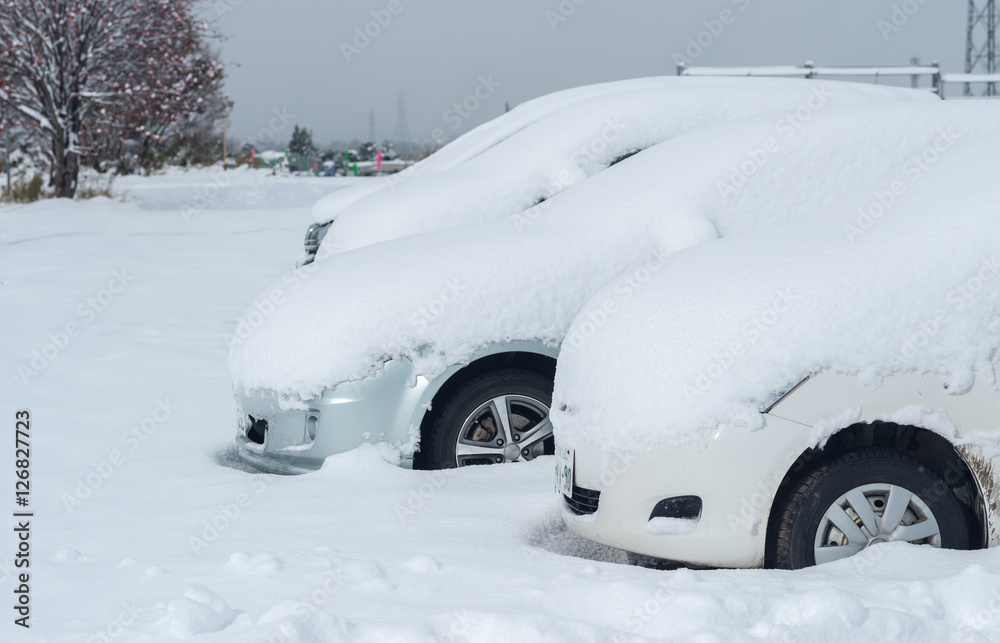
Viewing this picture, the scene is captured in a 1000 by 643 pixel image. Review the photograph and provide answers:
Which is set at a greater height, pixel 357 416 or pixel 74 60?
pixel 74 60

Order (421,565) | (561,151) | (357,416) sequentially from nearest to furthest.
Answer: (421,565) < (357,416) < (561,151)

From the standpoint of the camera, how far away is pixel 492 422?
4090mm

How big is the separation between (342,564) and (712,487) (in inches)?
50.5

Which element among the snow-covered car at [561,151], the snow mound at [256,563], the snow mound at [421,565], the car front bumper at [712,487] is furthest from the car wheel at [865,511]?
the snow-covered car at [561,151]

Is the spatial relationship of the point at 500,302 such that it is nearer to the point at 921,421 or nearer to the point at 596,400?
the point at 596,400

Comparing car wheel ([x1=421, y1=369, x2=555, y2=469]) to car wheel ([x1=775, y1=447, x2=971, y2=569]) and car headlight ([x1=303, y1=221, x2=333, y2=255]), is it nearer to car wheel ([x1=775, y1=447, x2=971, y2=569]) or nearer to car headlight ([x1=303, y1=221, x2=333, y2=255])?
car wheel ([x1=775, y1=447, x2=971, y2=569])

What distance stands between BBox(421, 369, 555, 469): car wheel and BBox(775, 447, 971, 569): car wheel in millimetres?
1436

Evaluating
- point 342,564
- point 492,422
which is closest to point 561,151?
point 492,422

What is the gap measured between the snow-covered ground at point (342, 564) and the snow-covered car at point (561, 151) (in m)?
1.72

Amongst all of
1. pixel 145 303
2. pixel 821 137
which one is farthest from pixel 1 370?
pixel 821 137

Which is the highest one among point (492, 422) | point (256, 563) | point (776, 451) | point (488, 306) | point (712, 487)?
point (488, 306)

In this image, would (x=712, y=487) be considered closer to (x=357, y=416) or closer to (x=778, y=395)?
(x=778, y=395)

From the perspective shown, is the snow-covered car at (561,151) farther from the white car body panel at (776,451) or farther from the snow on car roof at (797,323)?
the white car body panel at (776,451)

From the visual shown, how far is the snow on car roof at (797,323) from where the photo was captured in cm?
281
